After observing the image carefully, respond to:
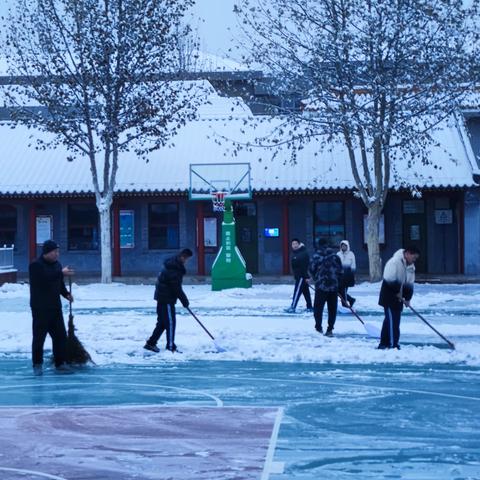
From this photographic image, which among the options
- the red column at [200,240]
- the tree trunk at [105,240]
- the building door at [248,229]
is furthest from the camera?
the building door at [248,229]

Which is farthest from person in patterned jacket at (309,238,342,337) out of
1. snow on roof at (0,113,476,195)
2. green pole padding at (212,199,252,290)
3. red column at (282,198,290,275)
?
red column at (282,198,290,275)

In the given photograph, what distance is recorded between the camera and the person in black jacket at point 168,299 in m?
16.3

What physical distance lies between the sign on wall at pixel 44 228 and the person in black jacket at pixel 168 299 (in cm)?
2243

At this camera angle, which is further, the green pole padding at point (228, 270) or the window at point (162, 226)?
the window at point (162, 226)

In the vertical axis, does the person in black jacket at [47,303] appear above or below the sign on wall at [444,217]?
below

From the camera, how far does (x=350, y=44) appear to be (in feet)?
102

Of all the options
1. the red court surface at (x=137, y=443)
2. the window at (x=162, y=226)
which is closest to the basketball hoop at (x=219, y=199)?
the window at (x=162, y=226)

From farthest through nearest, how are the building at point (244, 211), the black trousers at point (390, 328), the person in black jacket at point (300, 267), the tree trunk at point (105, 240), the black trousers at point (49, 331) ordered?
the building at point (244, 211)
the tree trunk at point (105, 240)
the person in black jacket at point (300, 267)
the black trousers at point (390, 328)
the black trousers at point (49, 331)

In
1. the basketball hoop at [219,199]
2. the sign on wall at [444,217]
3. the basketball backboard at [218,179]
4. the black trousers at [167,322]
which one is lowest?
the black trousers at [167,322]

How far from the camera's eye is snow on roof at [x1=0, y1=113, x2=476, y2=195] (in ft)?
119

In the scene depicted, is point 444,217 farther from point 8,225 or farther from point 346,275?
point 346,275

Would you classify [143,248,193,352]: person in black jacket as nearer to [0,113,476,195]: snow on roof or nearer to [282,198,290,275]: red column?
[0,113,476,195]: snow on roof

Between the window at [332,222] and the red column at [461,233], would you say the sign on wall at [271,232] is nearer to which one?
the window at [332,222]

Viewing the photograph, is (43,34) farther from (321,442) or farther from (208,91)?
(321,442)
